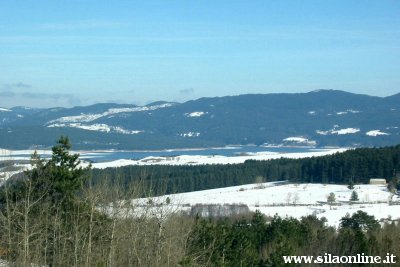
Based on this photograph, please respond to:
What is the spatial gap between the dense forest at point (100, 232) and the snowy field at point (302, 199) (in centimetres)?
1753

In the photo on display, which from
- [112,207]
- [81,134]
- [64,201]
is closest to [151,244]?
[112,207]

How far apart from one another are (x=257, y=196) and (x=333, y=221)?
17763 mm

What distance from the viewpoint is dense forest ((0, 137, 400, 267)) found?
15.0 m

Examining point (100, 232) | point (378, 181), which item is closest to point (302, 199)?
point (378, 181)

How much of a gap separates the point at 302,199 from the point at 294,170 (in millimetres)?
16216

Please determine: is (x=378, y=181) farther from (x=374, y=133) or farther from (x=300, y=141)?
(x=300, y=141)

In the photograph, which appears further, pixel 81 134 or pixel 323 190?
pixel 81 134

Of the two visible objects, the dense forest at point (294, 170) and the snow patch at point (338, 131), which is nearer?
the dense forest at point (294, 170)

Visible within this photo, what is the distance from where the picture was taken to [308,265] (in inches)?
845

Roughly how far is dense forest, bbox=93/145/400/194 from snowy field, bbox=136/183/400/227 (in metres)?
2.59

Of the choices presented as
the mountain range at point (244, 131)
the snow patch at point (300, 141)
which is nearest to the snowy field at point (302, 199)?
the mountain range at point (244, 131)

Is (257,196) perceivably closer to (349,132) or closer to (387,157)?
(387,157)

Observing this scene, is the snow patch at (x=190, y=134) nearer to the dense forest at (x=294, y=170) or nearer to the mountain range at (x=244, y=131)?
the mountain range at (x=244, y=131)

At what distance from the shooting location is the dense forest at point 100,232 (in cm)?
1505
